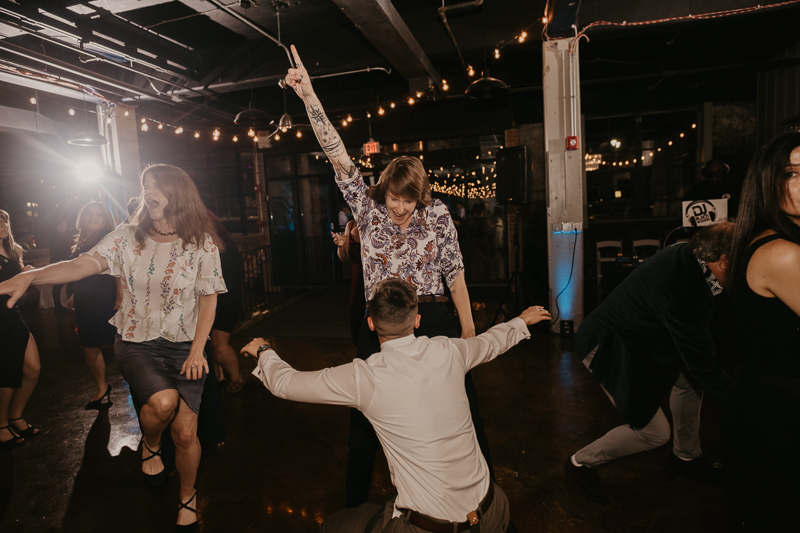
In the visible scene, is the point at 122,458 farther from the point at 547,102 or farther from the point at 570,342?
the point at 547,102

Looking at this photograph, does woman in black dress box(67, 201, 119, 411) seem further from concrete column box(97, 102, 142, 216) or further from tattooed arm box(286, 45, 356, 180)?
concrete column box(97, 102, 142, 216)

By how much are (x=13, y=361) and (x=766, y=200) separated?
434cm

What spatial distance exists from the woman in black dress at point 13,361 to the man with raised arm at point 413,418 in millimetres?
2724

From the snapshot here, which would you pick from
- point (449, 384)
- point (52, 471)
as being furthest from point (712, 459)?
point (52, 471)

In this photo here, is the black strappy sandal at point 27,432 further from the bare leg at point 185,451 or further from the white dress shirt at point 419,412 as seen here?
the white dress shirt at point 419,412

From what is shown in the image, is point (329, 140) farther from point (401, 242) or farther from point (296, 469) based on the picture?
point (296, 469)

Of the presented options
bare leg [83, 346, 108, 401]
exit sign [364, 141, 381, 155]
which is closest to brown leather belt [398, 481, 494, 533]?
bare leg [83, 346, 108, 401]

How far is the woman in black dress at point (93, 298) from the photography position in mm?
3568

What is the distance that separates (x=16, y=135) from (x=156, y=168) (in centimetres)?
899

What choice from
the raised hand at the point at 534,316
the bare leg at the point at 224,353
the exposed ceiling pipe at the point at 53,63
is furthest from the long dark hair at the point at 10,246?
the exposed ceiling pipe at the point at 53,63

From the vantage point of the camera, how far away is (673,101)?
8.21 meters

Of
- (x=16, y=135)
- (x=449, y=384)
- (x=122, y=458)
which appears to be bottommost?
(x=122, y=458)

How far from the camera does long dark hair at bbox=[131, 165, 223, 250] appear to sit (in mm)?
2246

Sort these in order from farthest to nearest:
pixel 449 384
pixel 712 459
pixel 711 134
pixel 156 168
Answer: pixel 711 134
pixel 712 459
pixel 156 168
pixel 449 384
